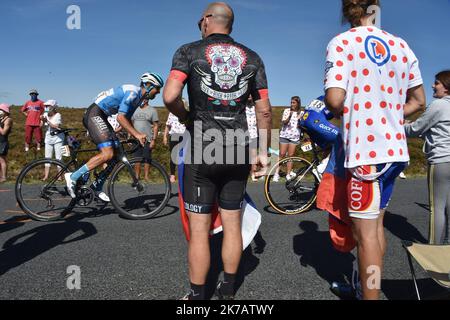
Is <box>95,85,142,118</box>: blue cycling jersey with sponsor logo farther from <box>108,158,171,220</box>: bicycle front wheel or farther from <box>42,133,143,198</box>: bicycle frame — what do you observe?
<box>108,158,171,220</box>: bicycle front wheel

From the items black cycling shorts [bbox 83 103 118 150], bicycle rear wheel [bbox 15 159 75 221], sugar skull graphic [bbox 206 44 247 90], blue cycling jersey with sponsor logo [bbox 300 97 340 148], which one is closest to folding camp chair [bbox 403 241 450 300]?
sugar skull graphic [bbox 206 44 247 90]

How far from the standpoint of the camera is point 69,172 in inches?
206

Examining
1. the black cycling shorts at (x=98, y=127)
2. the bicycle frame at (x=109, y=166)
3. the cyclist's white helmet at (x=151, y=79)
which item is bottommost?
the bicycle frame at (x=109, y=166)

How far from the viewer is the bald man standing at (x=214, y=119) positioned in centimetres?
232

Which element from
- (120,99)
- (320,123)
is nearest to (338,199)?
(320,123)

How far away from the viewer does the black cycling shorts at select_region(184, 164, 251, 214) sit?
7.80ft

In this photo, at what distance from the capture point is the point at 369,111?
2088mm

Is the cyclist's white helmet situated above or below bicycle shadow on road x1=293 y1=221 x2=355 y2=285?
above

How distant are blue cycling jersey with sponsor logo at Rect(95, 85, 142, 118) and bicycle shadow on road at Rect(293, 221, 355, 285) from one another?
300 cm

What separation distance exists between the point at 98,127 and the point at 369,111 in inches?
160

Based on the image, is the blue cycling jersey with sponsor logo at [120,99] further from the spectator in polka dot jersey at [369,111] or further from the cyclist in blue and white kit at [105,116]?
the spectator in polka dot jersey at [369,111]

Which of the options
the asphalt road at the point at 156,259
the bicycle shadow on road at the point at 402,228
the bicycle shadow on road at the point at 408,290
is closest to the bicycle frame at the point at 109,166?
the asphalt road at the point at 156,259

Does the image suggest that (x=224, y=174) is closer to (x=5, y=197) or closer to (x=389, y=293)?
(x=389, y=293)

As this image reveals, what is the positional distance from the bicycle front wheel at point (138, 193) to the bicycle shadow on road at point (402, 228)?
336 centimetres
